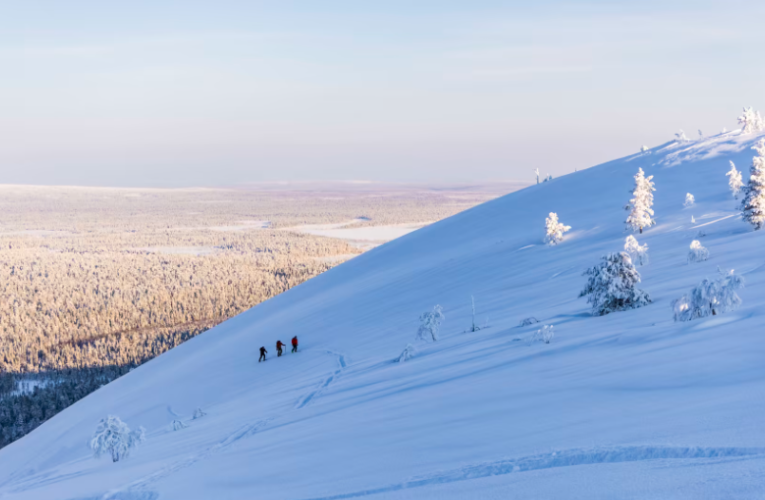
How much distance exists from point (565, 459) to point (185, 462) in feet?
19.7

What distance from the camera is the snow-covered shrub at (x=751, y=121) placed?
40.0m

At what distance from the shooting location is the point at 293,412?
10.8 metres

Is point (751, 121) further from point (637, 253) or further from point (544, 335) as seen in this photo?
point (544, 335)

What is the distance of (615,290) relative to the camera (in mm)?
11570

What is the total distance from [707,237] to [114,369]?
264 ft

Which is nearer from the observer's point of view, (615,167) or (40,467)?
(40,467)

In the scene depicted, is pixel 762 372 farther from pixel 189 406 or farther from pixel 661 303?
pixel 189 406

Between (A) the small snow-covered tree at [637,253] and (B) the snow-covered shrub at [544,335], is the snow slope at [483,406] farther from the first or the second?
(A) the small snow-covered tree at [637,253]

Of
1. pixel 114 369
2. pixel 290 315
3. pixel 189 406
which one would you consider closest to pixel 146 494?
pixel 189 406

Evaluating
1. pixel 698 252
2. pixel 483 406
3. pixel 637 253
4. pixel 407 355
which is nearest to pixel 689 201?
pixel 637 253

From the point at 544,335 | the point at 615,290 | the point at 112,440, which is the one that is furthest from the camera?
the point at 615,290

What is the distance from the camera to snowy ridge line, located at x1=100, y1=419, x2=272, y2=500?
7520 mm

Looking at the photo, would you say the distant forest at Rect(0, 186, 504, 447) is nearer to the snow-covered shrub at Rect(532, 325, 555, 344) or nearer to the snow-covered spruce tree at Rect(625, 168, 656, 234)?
the snow-covered spruce tree at Rect(625, 168, 656, 234)

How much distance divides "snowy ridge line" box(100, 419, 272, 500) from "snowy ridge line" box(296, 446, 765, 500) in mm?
3558
